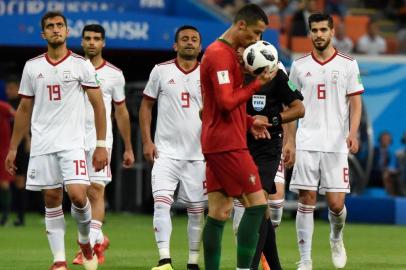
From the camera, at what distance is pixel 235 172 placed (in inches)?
409

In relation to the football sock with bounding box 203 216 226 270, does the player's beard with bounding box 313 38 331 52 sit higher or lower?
higher

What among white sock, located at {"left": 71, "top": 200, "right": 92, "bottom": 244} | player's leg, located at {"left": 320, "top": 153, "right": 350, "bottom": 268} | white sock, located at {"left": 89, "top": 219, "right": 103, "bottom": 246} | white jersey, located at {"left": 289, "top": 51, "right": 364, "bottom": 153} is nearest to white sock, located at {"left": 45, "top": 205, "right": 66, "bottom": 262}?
white sock, located at {"left": 71, "top": 200, "right": 92, "bottom": 244}

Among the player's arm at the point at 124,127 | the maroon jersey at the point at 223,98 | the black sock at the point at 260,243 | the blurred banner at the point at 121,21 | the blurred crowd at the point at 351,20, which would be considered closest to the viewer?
the maroon jersey at the point at 223,98

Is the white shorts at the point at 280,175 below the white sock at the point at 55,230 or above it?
above

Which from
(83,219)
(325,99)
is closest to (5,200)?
(83,219)

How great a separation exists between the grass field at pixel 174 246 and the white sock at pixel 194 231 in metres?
0.35

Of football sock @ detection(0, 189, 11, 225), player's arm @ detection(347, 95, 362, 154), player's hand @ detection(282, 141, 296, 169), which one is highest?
player's arm @ detection(347, 95, 362, 154)

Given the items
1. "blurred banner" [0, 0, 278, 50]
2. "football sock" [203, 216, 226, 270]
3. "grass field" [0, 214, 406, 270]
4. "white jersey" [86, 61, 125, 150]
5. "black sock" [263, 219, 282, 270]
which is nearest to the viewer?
"football sock" [203, 216, 226, 270]

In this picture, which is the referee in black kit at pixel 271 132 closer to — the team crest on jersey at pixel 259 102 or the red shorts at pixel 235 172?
the team crest on jersey at pixel 259 102

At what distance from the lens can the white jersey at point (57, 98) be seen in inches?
481

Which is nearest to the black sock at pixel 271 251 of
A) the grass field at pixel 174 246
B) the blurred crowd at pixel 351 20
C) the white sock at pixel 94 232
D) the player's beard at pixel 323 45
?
the grass field at pixel 174 246

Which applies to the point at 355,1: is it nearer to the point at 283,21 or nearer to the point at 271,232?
the point at 283,21

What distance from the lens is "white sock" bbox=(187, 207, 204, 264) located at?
1312cm

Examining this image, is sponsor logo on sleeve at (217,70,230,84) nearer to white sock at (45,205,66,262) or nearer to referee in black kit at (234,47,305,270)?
referee in black kit at (234,47,305,270)
